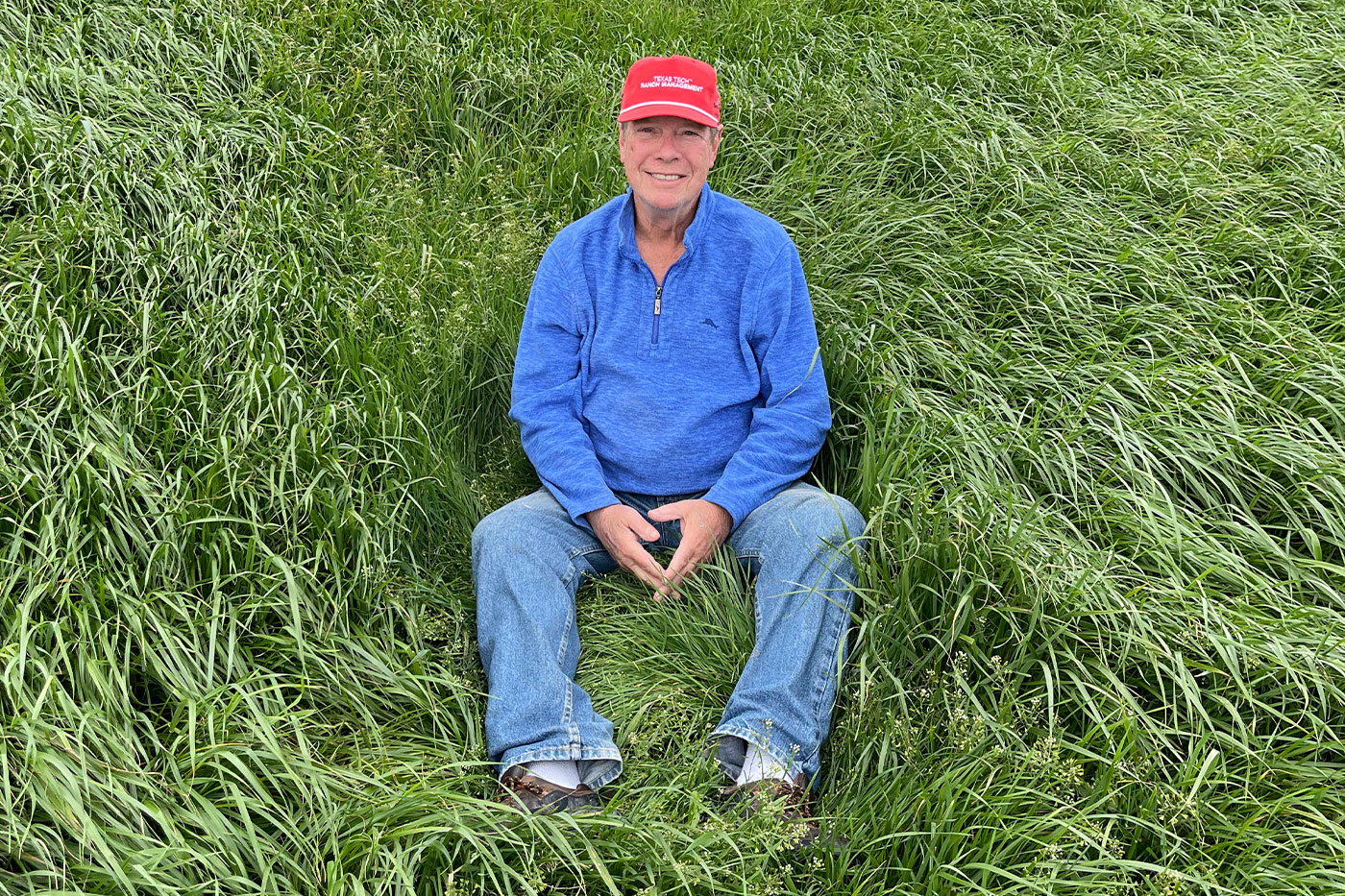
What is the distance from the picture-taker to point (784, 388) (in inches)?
102

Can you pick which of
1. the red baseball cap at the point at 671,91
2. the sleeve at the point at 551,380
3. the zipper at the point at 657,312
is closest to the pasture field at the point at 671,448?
the sleeve at the point at 551,380

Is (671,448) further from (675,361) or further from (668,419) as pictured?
(675,361)

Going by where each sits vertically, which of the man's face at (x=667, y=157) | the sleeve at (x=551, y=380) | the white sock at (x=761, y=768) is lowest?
the white sock at (x=761, y=768)

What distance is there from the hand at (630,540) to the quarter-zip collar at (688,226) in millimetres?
667

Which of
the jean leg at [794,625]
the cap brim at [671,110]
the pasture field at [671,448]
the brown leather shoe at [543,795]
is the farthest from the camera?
the cap brim at [671,110]

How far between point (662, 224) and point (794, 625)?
108 centimetres

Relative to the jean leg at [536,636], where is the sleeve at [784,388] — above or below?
above

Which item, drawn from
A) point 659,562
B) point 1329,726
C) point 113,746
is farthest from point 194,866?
point 1329,726

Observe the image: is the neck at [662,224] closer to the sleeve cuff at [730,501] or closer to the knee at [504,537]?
the sleeve cuff at [730,501]

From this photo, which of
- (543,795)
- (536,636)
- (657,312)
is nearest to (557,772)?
(543,795)

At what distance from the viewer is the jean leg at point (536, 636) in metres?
2.13

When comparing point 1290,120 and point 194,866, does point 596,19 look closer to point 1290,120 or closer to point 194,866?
point 1290,120

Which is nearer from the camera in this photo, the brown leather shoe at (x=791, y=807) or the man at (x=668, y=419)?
the brown leather shoe at (x=791, y=807)

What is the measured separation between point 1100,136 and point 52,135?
3.73m
